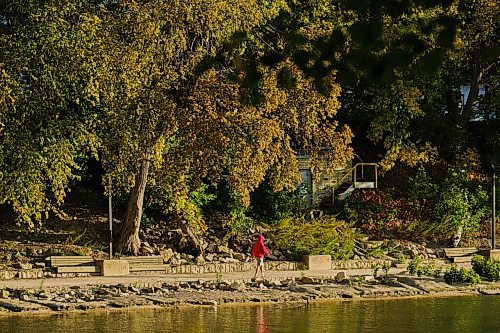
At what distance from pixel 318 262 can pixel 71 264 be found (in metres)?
6.58

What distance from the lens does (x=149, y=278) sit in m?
25.2

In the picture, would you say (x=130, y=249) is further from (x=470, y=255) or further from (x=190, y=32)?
(x=470, y=255)

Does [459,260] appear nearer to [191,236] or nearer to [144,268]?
[191,236]

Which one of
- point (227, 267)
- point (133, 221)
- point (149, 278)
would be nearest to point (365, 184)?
point (227, 267)

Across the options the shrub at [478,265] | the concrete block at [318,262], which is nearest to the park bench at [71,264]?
the concrete block at [318,262]

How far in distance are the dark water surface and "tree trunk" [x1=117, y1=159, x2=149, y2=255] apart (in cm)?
638

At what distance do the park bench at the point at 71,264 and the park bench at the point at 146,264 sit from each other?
94cm

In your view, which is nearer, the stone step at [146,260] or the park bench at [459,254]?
the stone step at [146,260]

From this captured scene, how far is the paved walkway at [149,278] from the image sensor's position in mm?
23719

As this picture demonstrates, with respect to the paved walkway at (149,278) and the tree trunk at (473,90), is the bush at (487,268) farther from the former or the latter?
the tree trunk at (473,90)

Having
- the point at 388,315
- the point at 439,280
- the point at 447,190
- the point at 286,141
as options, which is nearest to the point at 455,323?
the point at 388,315

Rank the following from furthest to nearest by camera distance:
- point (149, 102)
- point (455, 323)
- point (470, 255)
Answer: point (470, 255), point (149, 102), point (455, 323)

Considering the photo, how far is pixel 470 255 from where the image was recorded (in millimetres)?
31375

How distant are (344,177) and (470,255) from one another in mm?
6159
